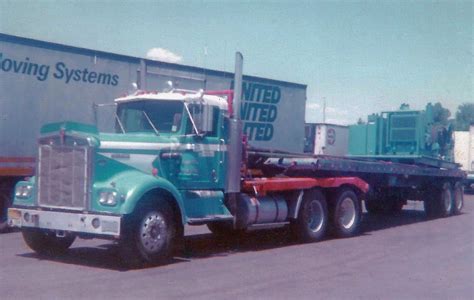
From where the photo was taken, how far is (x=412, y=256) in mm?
10938

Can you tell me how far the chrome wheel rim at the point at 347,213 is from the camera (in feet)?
45.1

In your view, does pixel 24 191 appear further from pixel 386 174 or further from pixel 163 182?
pixel 386 174

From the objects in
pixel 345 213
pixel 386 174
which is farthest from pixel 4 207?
pixel 386 174

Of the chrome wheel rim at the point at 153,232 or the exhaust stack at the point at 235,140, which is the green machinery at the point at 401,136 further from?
the chrome wheel rim at the point at 153,232

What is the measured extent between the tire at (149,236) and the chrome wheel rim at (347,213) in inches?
195

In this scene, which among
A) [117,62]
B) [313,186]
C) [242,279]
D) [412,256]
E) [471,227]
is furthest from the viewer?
[471,227]

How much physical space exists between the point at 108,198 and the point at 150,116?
6.62ft

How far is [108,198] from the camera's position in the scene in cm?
908

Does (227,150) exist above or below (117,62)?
below

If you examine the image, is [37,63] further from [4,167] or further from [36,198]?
[36,198]

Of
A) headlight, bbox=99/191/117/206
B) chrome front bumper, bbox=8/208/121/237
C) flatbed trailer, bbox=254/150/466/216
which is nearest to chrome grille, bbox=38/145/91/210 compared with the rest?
chrome front bumper, bbox=8/208/121/237

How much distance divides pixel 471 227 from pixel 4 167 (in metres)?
10.6

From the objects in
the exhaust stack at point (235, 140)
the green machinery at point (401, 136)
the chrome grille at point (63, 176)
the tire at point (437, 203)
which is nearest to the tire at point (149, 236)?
the chrome grille at point (63, 176)

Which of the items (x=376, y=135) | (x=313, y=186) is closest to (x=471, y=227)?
(x=376, y=135)
